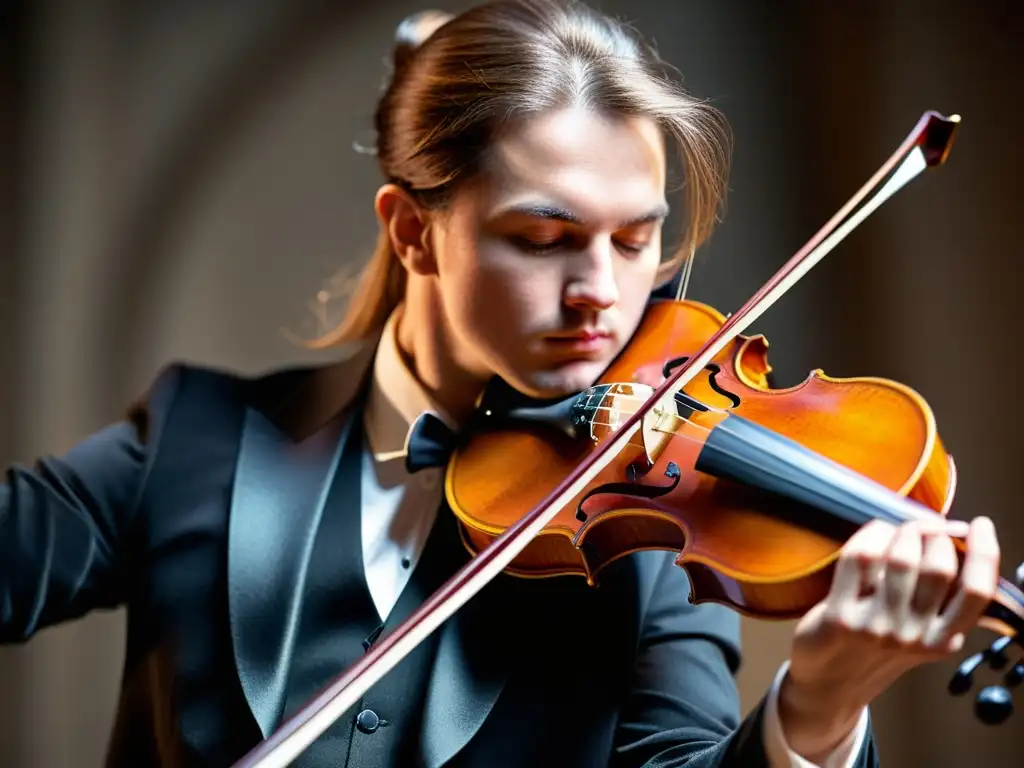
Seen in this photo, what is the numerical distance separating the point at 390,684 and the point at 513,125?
1.45 feet

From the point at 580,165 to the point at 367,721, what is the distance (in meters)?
0.45

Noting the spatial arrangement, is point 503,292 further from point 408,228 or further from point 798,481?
point 798,481

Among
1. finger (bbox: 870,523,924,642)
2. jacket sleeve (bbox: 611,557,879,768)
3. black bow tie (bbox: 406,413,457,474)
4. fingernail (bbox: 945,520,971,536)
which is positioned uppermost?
fingernail (bbox: 945,520,971,536)

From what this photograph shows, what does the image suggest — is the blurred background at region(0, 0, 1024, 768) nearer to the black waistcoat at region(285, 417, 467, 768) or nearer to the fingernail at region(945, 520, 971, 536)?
the black waistcoat at region(285, 417, 467, 768)

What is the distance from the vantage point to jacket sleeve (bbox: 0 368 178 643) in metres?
1.00

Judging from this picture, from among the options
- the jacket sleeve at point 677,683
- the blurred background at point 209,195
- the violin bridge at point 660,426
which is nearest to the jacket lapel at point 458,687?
the jacket sleeve at point 677,683

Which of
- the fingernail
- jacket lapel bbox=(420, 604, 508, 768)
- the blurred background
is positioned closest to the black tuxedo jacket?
jacket lapel bbox=(420, 604, 508, 768)

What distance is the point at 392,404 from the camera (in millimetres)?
1035

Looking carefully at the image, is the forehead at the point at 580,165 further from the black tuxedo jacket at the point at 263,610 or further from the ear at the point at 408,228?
the black tuxedo jacket at the point at 263,610

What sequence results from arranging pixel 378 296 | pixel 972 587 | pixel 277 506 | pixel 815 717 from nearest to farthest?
pixel 972 587 → pixel 815 717 → pixel 277 506 → pixel 378 296

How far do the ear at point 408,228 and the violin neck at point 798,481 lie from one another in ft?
1.04

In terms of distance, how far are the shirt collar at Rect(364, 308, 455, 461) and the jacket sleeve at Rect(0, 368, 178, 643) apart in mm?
193

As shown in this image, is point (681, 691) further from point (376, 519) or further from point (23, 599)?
point (23, 599)

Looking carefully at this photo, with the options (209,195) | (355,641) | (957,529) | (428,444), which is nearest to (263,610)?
(355,641)
